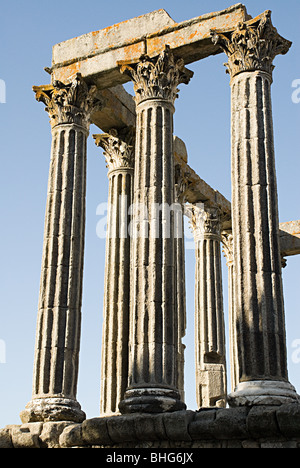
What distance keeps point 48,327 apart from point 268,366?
25.6 feet

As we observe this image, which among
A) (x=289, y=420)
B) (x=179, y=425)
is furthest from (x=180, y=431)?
(x=289, y=420)

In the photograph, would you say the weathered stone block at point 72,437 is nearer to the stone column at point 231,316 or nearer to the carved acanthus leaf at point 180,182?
the stone column at point 231,316

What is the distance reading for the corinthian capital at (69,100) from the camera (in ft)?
89.0

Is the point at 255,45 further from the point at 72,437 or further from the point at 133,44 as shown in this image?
the point at 72,437

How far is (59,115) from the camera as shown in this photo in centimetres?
2722

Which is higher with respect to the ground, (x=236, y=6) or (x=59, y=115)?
(x=236, y=6)

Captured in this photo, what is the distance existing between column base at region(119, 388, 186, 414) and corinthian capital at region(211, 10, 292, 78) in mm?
10629

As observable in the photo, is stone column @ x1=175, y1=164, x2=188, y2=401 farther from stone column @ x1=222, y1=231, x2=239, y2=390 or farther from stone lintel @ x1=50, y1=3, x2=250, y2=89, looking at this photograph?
A: stone lintel @ x1=50, y1=3, x2=250, y2=89

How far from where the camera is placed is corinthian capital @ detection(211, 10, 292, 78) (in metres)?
23.5

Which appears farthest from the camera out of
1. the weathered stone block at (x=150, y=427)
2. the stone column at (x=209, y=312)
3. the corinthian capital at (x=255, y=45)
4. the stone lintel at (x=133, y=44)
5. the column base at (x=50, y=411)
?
the stone column at (x=209, y=312)

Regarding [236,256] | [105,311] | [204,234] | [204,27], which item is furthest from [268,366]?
[204,234]

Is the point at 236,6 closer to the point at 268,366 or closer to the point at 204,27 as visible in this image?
the point at 204,27

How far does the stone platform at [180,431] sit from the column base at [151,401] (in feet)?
2.37

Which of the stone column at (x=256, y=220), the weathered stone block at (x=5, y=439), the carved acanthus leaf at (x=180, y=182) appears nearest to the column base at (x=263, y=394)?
the stone column at (x=256, y=220)
